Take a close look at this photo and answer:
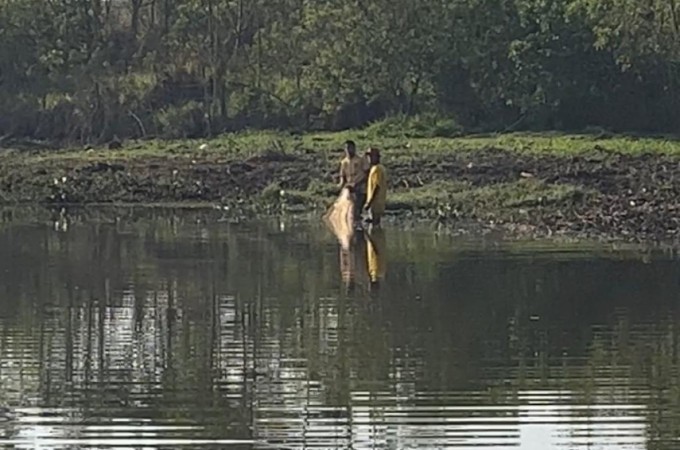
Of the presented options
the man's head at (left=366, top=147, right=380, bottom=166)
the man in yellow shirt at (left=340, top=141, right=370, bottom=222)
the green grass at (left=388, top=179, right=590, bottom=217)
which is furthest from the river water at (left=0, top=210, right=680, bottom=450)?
the green grass at (left=388, top=179, right=590, bottom=217)

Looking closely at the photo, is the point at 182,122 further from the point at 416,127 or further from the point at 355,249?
the point at 355,249

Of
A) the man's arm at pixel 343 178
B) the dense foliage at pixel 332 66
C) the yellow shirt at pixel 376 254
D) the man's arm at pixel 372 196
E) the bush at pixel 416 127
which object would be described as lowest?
the yellow shirt at pixel 376 254

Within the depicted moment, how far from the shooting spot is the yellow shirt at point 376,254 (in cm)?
1789

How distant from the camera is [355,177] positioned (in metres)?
24.1

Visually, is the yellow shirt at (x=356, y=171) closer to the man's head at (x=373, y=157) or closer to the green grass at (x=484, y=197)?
the man's head at (x=373, y=157)

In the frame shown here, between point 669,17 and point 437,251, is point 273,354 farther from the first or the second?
point 669,17

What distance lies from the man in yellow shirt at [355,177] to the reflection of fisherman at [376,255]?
0.64m

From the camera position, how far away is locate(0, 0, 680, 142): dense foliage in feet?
128

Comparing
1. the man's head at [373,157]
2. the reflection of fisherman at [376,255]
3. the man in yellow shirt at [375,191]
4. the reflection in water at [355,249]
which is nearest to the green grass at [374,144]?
the man's head at [373,157]

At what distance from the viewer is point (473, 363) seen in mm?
12078

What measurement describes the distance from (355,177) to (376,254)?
429cm

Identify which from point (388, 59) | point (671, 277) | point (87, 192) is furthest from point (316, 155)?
point (671, 277)

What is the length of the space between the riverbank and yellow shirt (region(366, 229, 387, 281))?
1.77 m

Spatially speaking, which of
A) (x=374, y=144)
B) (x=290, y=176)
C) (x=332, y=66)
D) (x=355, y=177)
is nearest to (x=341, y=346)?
(x=355, y=177)
